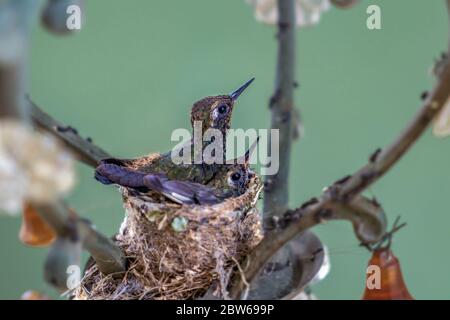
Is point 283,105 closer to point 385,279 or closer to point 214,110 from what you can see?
point 385,279

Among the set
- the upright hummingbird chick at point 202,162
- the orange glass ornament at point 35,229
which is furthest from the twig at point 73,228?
the upright hummingbird chick at point 202,162

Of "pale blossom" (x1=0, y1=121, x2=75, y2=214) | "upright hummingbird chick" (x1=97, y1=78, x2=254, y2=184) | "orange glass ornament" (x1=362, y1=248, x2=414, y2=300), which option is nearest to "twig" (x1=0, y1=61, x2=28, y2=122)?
"pale blossom" (x1=0, y1=121, x2=75, y2=214)

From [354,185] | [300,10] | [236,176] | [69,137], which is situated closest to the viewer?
[354,185]

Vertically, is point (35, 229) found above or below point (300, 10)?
below

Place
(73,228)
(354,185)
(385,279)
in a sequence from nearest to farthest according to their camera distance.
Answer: (73,228), (354,185), (385,279)

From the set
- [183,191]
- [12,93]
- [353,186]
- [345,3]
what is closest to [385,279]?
[353,186]
